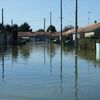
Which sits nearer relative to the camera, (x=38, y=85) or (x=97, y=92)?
(x=97, y=92)

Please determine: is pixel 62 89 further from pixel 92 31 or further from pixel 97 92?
pixel 92 31

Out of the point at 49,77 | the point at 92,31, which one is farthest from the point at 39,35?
the point at 49,77

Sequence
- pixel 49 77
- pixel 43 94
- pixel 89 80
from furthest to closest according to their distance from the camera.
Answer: pixel 49 77 < pixel 89 80 < pixel 43 94

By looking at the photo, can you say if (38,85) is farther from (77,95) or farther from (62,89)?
(77,95)

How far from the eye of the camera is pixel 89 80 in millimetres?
16266

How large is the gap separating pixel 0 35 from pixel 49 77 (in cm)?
5972

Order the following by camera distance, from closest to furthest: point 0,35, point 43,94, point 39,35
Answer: point 43,94, point 0,35, point 39,35

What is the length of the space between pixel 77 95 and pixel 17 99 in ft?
6.40

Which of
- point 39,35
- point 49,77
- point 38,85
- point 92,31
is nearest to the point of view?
point 38,85

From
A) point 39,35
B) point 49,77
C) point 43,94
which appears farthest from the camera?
point 39,35

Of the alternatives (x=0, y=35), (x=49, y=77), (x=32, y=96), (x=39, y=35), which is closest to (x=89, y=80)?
(x=49, y=77)

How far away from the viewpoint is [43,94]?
12.5 m

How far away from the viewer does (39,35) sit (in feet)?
496

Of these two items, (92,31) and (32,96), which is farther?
(92,31)
